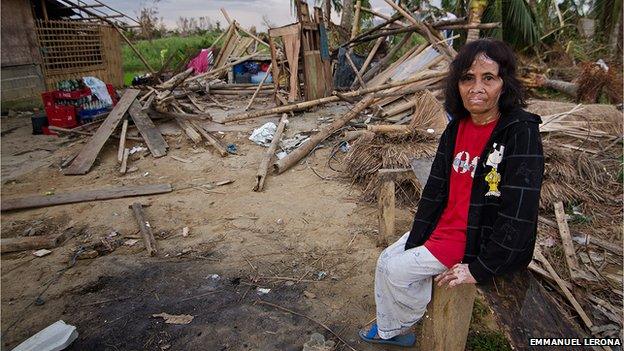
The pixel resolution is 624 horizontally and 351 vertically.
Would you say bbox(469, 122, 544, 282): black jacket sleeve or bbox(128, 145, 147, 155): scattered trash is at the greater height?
bbox(469, 122, 544, 282): black jacket sleeve

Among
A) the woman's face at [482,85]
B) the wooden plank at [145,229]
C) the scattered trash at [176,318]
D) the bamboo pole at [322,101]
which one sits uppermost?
the woman's face at [482,85]

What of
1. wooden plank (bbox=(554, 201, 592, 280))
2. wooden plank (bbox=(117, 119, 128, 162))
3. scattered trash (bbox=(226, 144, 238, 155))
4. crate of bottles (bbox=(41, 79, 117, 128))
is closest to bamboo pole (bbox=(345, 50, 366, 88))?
scattered trash (bbox=(226, 144, 238, 155))

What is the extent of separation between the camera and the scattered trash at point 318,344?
7.69 ft

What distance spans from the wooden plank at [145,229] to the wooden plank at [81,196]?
1.58 ft

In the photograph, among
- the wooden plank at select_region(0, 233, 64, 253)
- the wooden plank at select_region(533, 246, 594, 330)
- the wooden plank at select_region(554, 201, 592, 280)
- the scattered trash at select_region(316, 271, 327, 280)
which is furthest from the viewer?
the wooden plank at select_region(0, 233, 64, 253)

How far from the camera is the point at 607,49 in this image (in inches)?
401

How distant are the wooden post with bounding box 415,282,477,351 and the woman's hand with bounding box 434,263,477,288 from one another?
125mm

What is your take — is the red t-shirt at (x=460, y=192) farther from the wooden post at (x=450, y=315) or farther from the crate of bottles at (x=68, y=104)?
the crate of bottles at (x=68, y=104)

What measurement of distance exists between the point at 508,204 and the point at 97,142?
6666 mm

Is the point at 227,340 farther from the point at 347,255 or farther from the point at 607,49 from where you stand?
the point at 607,49

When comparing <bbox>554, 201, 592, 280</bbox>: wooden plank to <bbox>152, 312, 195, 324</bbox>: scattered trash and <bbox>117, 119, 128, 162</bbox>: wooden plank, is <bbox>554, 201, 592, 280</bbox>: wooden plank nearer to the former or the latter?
<bbox>152, 312, 195, 324</bbox>: scattered trash

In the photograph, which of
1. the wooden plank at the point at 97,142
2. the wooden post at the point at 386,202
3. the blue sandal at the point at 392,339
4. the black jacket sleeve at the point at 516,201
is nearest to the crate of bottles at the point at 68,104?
the wooden plank at the point at 97,142

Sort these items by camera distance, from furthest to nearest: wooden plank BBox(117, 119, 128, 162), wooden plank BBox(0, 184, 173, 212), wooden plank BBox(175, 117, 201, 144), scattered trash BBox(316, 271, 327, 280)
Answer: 1. wooden plank BBox(175, 117, 201, 144)
2. wooden plank BBox(117, 119, 128, 162)
3. wooden plank BBox(0, 184, 173, 212)
4. scattered trash BBox(316, 271, 327, 280)

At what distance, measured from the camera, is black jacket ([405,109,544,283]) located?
1.57 metres
